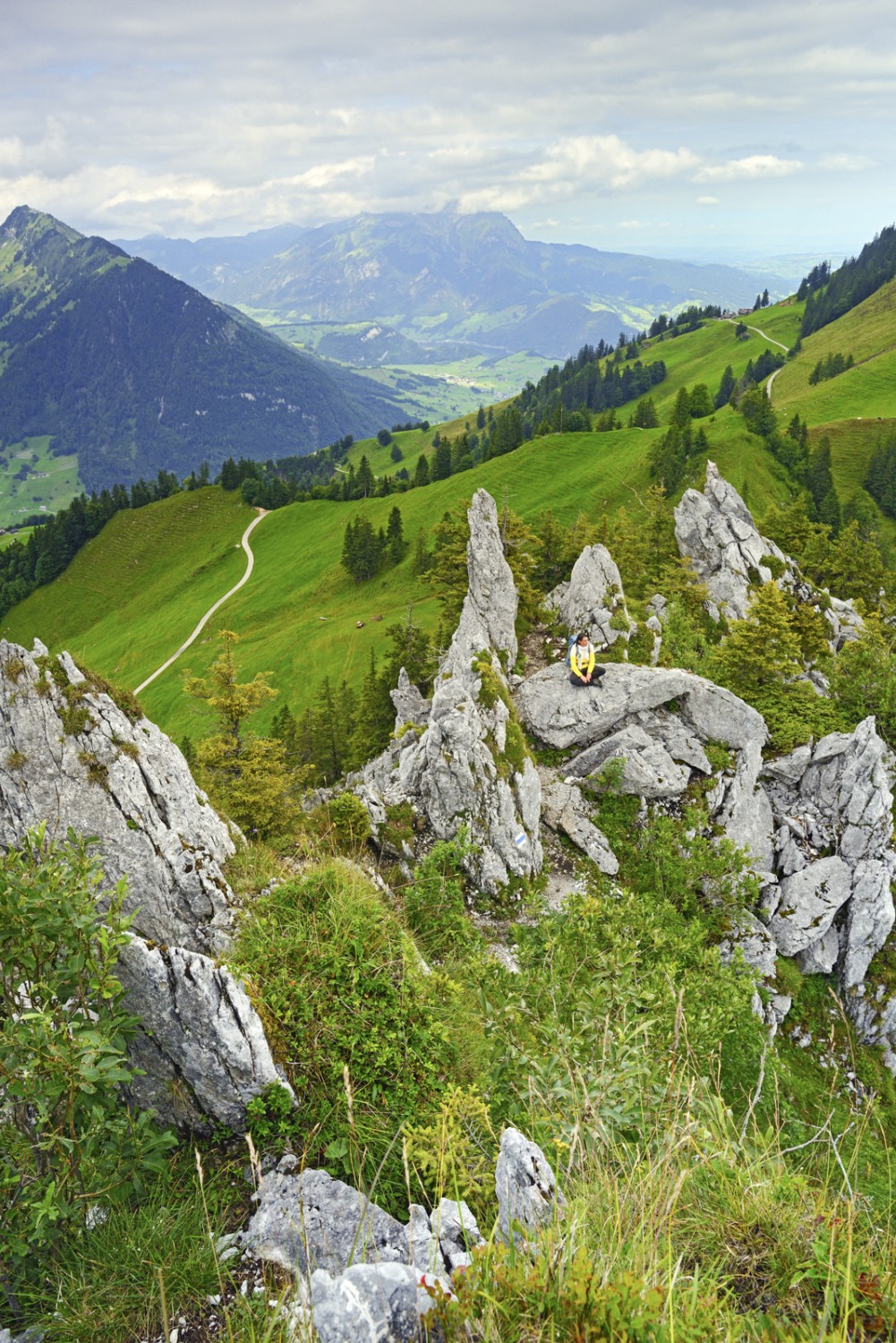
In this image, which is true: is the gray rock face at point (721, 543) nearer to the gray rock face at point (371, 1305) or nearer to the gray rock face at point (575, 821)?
the gray rock face at point (575, 821)

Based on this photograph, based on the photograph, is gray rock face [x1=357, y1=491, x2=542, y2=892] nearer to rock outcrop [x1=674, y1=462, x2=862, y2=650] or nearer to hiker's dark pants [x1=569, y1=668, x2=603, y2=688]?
hiker's dark pants [x1=569, y1=668, x2=603, y2=688]

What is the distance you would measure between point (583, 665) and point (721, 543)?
41.3 metres

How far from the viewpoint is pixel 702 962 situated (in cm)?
1727

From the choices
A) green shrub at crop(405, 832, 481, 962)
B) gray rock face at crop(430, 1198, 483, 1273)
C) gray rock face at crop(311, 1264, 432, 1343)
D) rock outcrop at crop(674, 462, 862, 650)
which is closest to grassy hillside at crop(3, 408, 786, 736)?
rock outcrop at crop(674, 462, 862, 650)

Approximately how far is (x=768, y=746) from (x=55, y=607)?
16188 centimetres

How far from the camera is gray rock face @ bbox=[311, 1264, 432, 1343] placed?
4023 millimetres

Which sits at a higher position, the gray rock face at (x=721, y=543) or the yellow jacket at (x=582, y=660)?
the gray rock face at (x=721, y=543)

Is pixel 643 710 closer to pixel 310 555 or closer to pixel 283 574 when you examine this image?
pixel 283 574

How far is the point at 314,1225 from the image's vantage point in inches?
253

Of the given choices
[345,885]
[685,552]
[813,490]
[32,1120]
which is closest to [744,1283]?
[32,1120]

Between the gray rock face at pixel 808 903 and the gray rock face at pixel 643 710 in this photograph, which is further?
the gray rock face at pixel 643 710

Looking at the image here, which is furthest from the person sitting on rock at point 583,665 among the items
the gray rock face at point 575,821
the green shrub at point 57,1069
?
the green shrub at point 57,1069

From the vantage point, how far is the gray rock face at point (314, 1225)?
6020mm

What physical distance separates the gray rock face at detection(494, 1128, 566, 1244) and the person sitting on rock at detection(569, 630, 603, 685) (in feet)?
89.2
